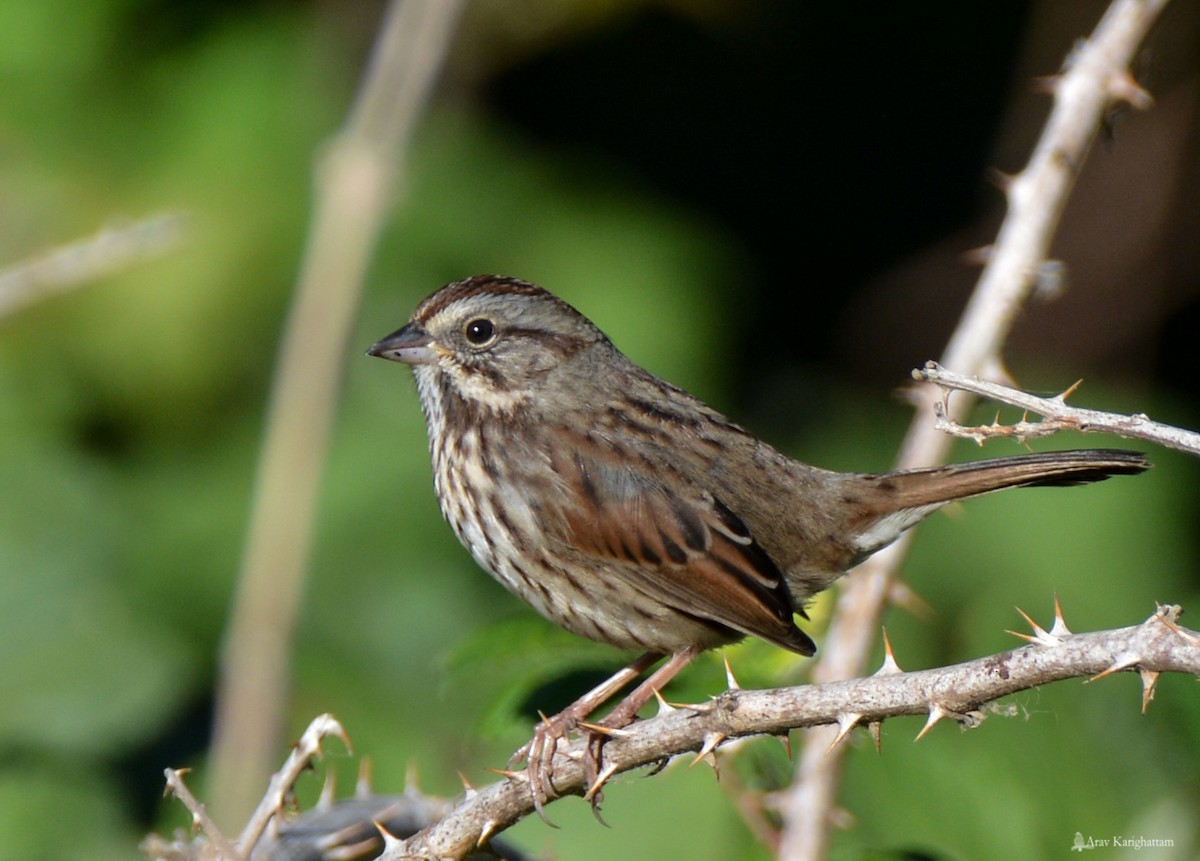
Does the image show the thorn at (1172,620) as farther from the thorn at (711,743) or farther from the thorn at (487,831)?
the thorn at (487,831)

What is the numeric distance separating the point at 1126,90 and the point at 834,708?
1602 mm

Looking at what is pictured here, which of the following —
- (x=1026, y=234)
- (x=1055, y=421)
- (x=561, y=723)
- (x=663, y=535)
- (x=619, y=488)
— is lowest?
(x=561, y=723)

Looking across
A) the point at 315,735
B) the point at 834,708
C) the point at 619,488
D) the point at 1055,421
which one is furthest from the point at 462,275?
the point at 1055,421

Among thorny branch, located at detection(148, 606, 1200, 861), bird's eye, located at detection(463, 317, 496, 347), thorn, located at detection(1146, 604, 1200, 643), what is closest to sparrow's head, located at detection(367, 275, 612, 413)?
bird's eye, located at detection(463, 317, 496, 347)

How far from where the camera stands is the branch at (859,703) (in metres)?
1.68

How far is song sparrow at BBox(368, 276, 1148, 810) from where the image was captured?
321cm

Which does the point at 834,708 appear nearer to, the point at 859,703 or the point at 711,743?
the point at 859,703

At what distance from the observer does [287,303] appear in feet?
17.5

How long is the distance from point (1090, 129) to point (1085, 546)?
9.07 feet

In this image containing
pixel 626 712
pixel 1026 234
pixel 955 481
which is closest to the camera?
pixel 1026 234

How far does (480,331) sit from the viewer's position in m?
3.52

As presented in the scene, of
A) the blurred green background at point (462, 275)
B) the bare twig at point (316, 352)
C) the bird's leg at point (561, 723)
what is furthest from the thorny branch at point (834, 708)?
the blurred green background at point (462, 275)

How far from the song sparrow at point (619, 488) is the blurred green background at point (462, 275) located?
2.02 feet

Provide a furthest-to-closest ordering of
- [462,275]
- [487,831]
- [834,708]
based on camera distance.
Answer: [462,275] < [487,831] < [834,708]
